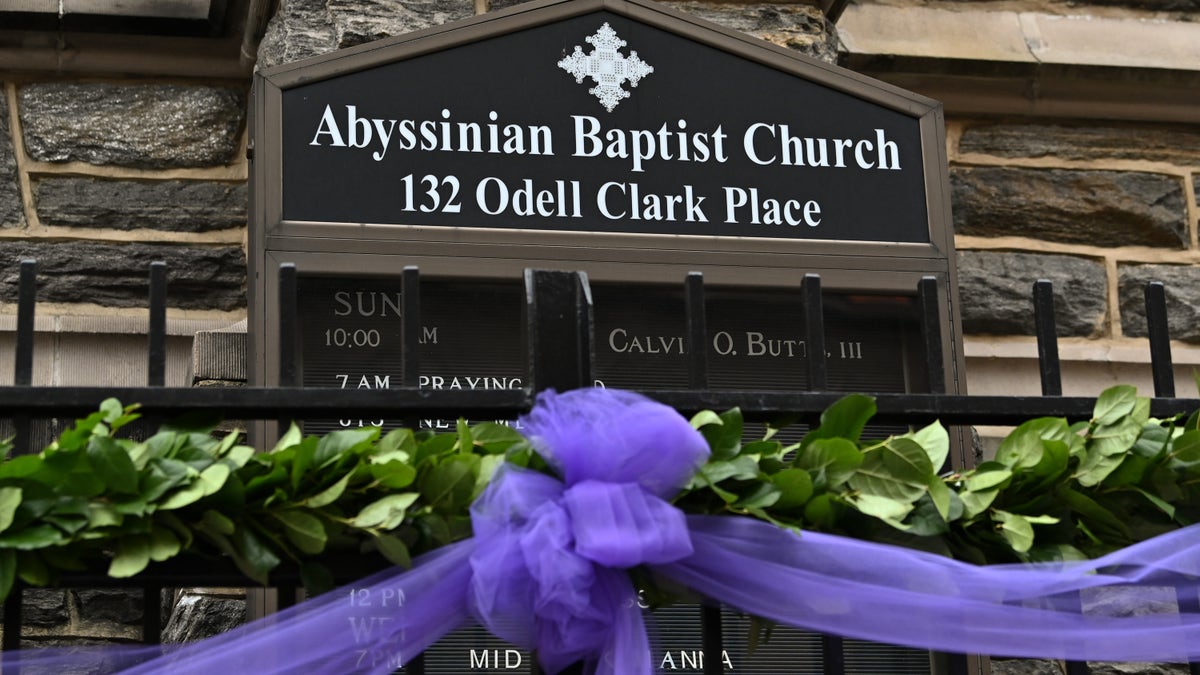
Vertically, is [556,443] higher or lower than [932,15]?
lower

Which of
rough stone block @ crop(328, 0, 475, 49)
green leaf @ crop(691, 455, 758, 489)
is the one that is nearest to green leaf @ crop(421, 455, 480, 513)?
green leaf @ crop(691, 455, 758, 489)

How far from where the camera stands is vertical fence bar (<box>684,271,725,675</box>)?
164 centimetres

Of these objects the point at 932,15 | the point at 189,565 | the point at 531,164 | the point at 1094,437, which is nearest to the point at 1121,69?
the point at 932,15

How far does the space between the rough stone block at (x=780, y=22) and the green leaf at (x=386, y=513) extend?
6.58 ft

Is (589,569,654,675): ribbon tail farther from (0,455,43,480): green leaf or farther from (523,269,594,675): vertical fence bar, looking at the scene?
(0,455,43,480): green leaf

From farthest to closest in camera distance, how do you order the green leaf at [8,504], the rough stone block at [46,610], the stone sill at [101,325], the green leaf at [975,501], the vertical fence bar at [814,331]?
the stone sill at [101,325], the rough stone block at [46,610], the vertical fence bar at [814,331], the green leaf at [975,501], the green leaf at [8,504]

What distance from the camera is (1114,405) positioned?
173 centimetres

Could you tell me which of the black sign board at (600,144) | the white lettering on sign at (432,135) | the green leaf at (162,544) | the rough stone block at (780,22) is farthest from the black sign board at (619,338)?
the green leaf at (162,544)

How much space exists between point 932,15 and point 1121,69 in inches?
18.3

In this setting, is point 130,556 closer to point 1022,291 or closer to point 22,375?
point 22,375

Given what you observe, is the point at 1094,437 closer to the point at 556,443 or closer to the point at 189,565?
the point at 556,443

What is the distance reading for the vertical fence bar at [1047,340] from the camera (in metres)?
1.82

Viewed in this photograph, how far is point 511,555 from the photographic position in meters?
1.49

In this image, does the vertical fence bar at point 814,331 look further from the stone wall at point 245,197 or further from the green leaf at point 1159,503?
the stone wall at point 245,197
